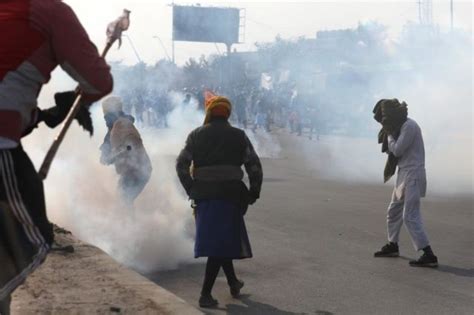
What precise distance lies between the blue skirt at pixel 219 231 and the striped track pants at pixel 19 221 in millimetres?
3253

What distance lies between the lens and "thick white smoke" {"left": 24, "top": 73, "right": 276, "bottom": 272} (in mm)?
8133

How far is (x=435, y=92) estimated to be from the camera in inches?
915

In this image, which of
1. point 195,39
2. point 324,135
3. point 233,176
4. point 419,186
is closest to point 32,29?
point 233,176

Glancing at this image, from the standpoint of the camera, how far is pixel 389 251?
28.2ft

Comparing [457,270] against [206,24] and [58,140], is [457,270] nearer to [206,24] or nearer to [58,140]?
[58,140]

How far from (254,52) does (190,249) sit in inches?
1137

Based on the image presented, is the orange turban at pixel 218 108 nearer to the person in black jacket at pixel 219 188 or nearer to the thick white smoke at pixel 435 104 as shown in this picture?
the person in black jacket at pixel 219 188

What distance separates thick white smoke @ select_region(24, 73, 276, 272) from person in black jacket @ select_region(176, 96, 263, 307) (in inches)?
49.8

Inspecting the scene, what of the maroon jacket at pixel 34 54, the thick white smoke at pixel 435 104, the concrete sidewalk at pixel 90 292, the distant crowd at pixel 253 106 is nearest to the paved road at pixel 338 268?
the concrete sidewalk at pixel 90 292

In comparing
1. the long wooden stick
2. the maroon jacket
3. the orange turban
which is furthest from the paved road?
the maroon jacket

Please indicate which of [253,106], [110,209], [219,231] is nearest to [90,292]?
[219,231]

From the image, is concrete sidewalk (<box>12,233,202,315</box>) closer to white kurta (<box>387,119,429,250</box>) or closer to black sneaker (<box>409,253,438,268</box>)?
black sneaker (<box>409,253,438,268</box>)

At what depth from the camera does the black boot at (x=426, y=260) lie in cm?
813

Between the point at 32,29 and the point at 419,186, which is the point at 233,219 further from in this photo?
the point at 32,29
